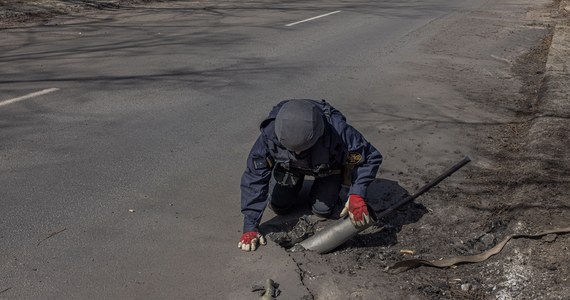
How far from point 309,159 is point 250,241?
1.99 feet

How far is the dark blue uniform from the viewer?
4133 mm

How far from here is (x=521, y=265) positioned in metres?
4.02

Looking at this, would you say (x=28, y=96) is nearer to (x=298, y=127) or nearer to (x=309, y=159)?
(x=309, y=159)

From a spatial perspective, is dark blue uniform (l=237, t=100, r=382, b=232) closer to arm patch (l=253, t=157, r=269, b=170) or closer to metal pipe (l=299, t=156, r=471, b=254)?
arm patch (l=253, t=157, r=269, b=170)

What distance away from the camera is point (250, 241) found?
4164 millimetres

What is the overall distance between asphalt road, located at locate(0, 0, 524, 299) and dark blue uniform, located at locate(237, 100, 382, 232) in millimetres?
331

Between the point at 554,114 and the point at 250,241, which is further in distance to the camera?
the point at 554,114

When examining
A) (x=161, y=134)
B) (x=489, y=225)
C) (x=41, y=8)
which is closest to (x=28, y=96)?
(x=161, y=134)

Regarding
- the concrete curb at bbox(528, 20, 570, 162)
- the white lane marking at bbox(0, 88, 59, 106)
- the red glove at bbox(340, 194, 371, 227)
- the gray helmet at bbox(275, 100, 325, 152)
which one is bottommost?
the concrete curb at bbox(528, 20, 570, 162)

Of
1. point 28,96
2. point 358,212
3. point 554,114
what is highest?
point 358,212

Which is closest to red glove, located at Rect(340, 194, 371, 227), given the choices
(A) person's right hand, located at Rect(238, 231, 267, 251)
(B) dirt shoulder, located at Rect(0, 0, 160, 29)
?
(A) person's right hand, located at Rect(238, 231, 267, 251)

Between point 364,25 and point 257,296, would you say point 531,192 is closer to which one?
point 257,296

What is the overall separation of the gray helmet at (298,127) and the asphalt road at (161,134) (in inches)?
28.2

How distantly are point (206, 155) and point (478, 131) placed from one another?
2788 mm
